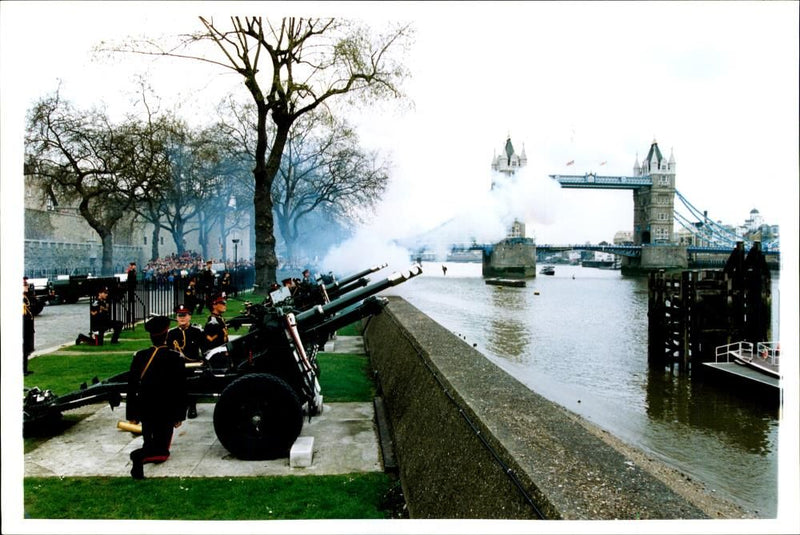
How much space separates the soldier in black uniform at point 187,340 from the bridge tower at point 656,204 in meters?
73.6

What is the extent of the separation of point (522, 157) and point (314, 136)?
64496 mm

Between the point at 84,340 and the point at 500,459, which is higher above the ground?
the point at 500,459

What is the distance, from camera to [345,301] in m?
7.32

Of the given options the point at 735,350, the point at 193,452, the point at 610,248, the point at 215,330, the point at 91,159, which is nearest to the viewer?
the point at 193,452

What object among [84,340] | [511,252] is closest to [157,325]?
[84,340]

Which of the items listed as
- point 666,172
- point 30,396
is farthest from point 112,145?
point 666,172

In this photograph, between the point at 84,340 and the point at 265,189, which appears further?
the point at 265,189

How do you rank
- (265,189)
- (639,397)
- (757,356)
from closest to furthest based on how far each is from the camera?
(639,397) → (757,356) → (265,189)

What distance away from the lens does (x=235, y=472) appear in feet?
19.5

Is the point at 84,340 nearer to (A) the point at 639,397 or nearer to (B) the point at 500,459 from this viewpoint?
(B) the point at 500,459

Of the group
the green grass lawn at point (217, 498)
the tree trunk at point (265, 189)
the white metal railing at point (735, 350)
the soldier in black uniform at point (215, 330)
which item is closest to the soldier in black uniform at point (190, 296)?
the tree trunk at point (265, 189)

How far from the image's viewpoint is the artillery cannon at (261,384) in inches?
248

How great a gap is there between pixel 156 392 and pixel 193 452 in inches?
34.8

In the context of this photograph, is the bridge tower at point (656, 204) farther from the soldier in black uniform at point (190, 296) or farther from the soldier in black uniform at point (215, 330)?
the soldier in black uniform at point (215, 330)
